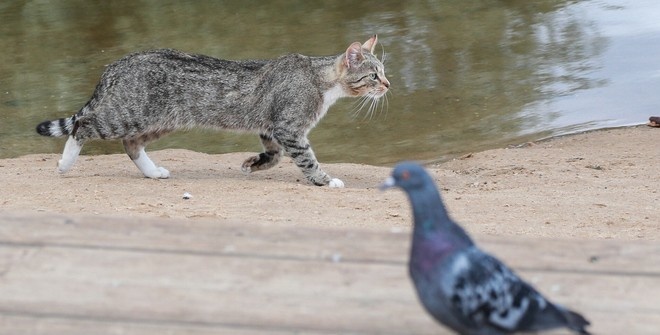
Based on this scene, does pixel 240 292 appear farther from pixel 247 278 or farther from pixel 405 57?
pixel 405 57

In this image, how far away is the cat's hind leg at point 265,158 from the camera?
737cm

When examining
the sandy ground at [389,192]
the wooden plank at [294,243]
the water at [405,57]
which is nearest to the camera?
the wooden plank at [294,243]

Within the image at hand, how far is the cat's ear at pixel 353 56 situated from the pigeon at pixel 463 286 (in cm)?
501

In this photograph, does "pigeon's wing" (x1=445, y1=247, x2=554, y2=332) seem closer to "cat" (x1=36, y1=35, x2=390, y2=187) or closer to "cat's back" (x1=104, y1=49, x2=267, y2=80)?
"cat" (x1=36, y1=35, x2=390, y2=187)

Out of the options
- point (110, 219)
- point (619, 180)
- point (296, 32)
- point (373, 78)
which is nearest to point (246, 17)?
point (296, 32)

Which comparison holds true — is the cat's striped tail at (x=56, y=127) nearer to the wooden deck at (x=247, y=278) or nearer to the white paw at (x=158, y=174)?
the white paw at (x=158, y=174)

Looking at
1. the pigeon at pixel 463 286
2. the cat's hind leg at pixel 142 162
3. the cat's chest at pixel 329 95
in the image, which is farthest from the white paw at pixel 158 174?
the pigeon at pixel 463 286

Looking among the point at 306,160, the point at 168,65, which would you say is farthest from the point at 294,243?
the point at 168,65

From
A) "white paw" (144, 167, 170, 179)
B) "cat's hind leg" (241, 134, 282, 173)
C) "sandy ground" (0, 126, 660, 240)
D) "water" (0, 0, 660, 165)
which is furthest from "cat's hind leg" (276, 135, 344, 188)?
"water" (0, 0, 660, 165)

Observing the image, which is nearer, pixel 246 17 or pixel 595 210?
pixel 595 210

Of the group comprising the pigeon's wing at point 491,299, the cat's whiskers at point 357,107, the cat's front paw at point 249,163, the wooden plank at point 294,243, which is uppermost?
the pigeon's wing at point 491,299

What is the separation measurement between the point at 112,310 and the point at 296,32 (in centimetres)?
882

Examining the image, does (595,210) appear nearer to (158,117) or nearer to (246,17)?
(158,117)

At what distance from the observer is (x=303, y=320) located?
2424 millimetres
